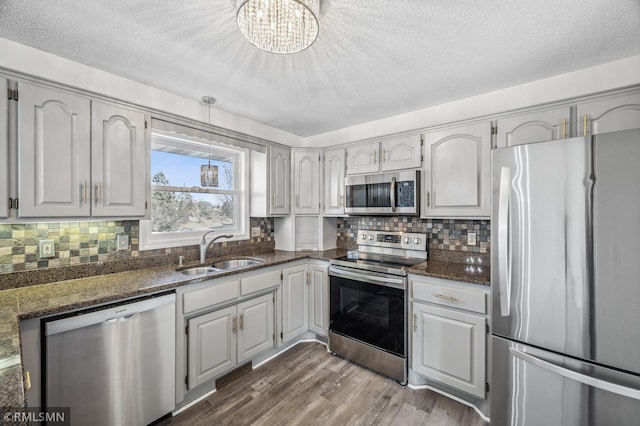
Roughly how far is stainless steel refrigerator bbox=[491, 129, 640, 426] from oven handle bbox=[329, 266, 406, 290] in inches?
27.5

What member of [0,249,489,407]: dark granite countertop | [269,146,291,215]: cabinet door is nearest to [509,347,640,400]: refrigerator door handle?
[0,249,489,407]: dark granite countertop

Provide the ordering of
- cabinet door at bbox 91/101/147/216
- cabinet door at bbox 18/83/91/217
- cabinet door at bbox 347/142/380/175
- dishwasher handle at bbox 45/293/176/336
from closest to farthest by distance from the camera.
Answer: dishwasher handle at bbox 45/293/176/336 → cabinet door at bbox 18/83/91/217 → cabinet door at bbox 91/101/147/216 → cabinet door at bbox 347/142/380/175

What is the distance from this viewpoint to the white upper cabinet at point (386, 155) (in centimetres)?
252

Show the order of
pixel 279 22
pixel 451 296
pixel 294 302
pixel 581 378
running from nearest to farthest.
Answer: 1. pixel 279 22
2. pixel 581 378
3. pixel 451 296
4. pixel 294 302

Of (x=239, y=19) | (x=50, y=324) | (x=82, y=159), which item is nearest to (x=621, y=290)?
(x=239, y=19)

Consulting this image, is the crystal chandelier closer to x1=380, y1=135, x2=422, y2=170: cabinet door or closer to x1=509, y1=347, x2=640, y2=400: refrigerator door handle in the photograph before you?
x1=380, y1=135, x2=422, y2=170: cabinet door

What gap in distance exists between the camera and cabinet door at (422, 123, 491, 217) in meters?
2.16

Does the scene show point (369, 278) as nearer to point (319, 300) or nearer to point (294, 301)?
point (319, 300)

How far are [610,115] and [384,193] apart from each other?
1571 mm

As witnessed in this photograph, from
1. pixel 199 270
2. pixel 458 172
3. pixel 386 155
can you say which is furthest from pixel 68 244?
pixel 458 172

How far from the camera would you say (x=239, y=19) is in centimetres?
121

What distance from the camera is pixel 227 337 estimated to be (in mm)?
2199

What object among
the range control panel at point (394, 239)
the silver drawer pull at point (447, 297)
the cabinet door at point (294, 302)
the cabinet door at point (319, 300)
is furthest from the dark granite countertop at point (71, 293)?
the cabinet door at point (319, 300)

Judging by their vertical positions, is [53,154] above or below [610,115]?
below
